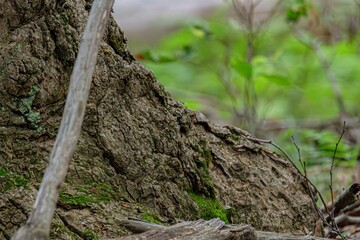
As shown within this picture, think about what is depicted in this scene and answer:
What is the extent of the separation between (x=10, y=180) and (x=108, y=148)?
0.46 metres

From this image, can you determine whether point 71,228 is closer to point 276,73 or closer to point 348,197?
point 348,197

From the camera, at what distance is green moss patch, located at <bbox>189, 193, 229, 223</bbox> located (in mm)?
2898

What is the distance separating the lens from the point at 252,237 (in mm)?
2432

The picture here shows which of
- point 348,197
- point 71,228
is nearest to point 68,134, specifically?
point 71,228

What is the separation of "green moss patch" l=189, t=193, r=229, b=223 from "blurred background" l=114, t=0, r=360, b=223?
243 centimetres

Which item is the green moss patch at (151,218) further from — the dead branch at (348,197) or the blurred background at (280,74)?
the blurred background at (280,74)

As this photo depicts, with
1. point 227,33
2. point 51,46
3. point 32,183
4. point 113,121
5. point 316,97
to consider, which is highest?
point 227,33

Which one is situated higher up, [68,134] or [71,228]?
[68,134]

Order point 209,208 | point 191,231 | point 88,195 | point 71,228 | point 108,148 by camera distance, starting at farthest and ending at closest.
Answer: point 209,208
point 108,148
point 88,195
point 71,228
point 191,231

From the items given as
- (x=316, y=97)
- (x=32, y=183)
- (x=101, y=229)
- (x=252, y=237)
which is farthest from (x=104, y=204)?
(x=316, y=97)

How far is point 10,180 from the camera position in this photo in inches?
95.8

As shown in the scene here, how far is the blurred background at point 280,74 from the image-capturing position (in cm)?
612

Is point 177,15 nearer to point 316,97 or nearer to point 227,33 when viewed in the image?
point 227,33

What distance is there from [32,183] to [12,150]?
0.16m
